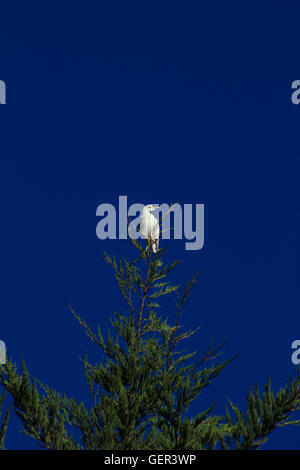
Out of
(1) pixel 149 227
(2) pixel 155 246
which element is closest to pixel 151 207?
(1) pixel 149 227

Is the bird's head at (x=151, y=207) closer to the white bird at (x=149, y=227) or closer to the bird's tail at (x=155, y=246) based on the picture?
the white bird at (x=149, y=227)

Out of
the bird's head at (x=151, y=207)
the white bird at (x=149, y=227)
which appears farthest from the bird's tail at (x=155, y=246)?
the bird's head at (x=151, y=207)

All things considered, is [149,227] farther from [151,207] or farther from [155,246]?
[151,207]

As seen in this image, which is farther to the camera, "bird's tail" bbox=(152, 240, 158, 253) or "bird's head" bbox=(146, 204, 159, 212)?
"bird's head" bbox=(146, 204, 159, 212)

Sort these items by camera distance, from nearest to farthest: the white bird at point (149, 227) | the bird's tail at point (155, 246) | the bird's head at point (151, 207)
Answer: the bird's tail at point (155, 246) < the white bird at point (149, 227) < the bird's head at point (151, 207)

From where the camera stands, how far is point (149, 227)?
910cm

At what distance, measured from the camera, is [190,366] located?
308 inches

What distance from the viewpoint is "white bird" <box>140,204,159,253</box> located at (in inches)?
340

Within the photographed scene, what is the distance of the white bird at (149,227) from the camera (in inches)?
340

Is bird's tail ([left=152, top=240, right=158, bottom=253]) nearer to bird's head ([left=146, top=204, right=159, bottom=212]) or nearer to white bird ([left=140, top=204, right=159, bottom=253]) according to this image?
white bird ([left=140, top=204, right=159, bottom=253])

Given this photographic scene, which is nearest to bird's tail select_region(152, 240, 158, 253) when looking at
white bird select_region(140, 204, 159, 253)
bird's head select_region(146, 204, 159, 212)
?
white bird select_region(140, 204, 159, 253)

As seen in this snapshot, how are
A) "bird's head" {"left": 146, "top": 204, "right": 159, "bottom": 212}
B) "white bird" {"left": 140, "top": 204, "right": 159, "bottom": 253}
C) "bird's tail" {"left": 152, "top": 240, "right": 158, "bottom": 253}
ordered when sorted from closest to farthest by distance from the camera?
"bird's tail" {"left": 152, "top": 240, "right": 158, "bottom": 253}, "white bird" {"left": 140, "top": 204, "right": 159, "bottom": 253}, "bird's head" {"left": 146, "top": 204, "right": 159, "bottom": 212}

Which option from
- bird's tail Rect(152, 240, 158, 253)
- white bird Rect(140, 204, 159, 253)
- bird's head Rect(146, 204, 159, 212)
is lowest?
bird's tail Rect(152, 240, 158, 253)
